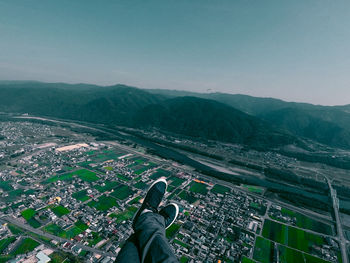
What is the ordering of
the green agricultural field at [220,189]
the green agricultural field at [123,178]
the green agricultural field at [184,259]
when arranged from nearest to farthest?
the green agricultural field at [184,259], the green agricultural field at [220,189], the green agricultural field at [123,178]

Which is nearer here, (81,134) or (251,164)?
(251,164)

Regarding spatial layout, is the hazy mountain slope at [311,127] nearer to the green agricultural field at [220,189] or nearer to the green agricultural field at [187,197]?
the green agricultural field at [220,189]

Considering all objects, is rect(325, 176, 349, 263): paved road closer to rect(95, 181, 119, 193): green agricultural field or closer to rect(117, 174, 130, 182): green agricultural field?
rect(117, 174, 130, 182): green agricultural field

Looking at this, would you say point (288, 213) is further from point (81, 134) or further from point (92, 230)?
point (81, 134)

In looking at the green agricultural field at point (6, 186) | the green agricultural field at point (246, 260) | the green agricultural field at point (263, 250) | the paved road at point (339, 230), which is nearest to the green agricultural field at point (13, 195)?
the green agricultural field at point (6, 186)

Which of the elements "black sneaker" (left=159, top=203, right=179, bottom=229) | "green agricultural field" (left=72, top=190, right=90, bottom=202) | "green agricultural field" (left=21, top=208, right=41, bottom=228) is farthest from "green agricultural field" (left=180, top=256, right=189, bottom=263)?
"green agricultural field" (left=21, top=208, right=41, bottom=228)

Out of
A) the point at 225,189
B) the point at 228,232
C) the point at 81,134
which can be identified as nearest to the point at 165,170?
the point at 225,189
